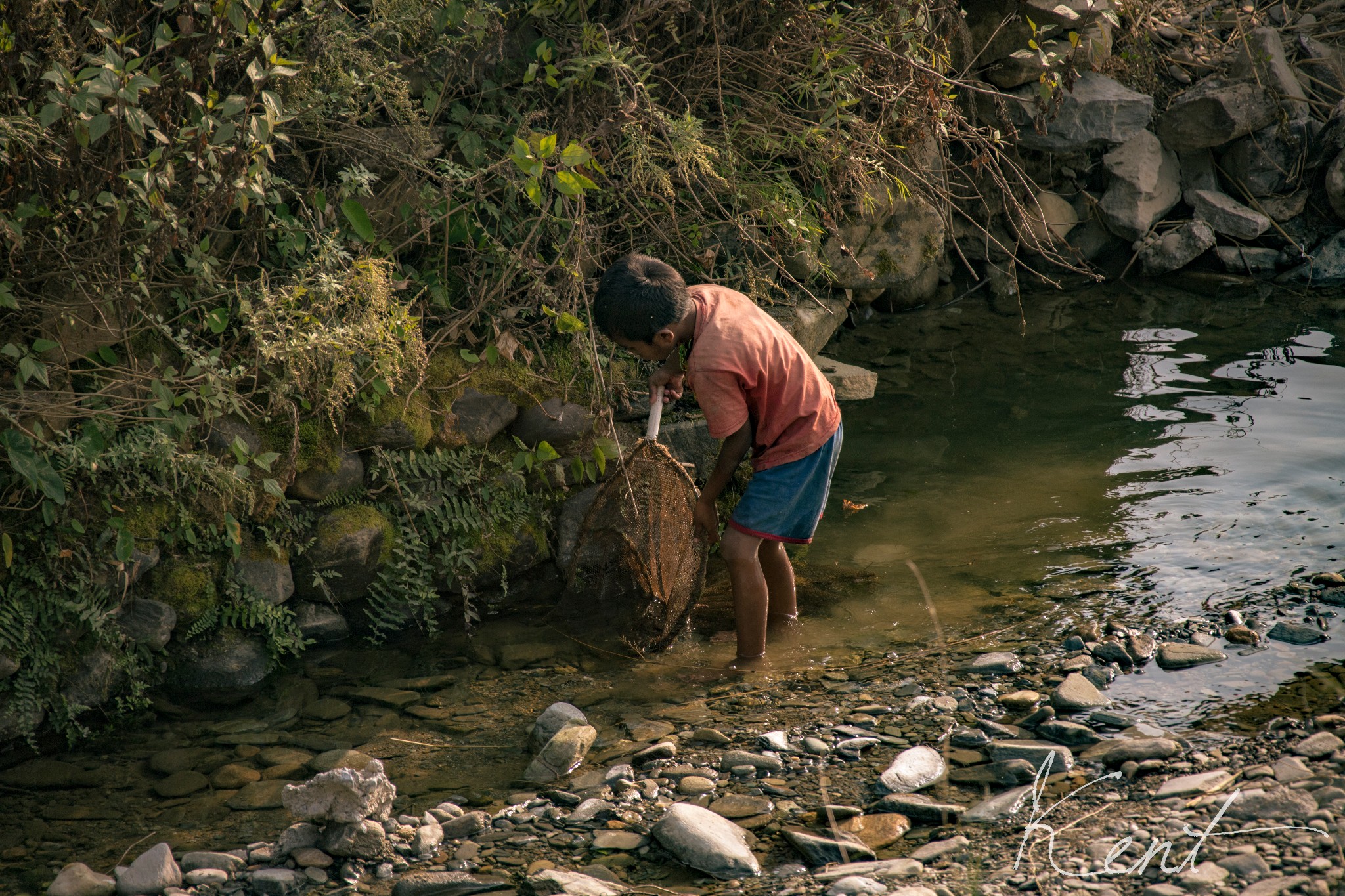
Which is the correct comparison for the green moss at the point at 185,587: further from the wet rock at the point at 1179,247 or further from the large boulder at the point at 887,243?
the wet rock at the point at 1179,247

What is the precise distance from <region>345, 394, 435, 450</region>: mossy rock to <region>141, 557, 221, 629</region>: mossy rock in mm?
777

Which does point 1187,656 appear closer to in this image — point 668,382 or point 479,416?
point 668,382

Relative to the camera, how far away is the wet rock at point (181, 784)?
11.5ft

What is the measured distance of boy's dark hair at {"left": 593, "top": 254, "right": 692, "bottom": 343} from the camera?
146 inches

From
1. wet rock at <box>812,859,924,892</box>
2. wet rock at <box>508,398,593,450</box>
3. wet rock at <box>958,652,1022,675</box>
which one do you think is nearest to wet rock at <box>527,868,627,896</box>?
wet rock at <box>812,859,924,892</box>

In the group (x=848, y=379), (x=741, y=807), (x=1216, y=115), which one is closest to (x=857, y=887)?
(x=741, y=807)

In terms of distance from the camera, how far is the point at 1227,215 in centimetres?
839

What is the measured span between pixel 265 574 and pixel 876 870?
2731 millimetres

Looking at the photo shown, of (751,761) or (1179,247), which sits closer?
(751,761)

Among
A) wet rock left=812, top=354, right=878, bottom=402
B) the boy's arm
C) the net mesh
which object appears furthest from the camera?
wet rock left=812, top=354, right=878, bottom=402

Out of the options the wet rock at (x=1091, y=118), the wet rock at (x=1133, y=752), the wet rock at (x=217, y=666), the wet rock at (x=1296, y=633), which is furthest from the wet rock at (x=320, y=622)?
the wet rock at (x=1091, y=118)

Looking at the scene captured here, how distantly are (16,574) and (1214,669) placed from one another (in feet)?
14.3

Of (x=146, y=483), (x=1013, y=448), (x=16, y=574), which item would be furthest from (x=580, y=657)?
(x=1013, y=448)

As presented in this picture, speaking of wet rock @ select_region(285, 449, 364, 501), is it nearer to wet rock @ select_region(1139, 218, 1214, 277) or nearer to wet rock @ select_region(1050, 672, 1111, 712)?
wet rock @ select_region(1050, 672, 1111, 712)
